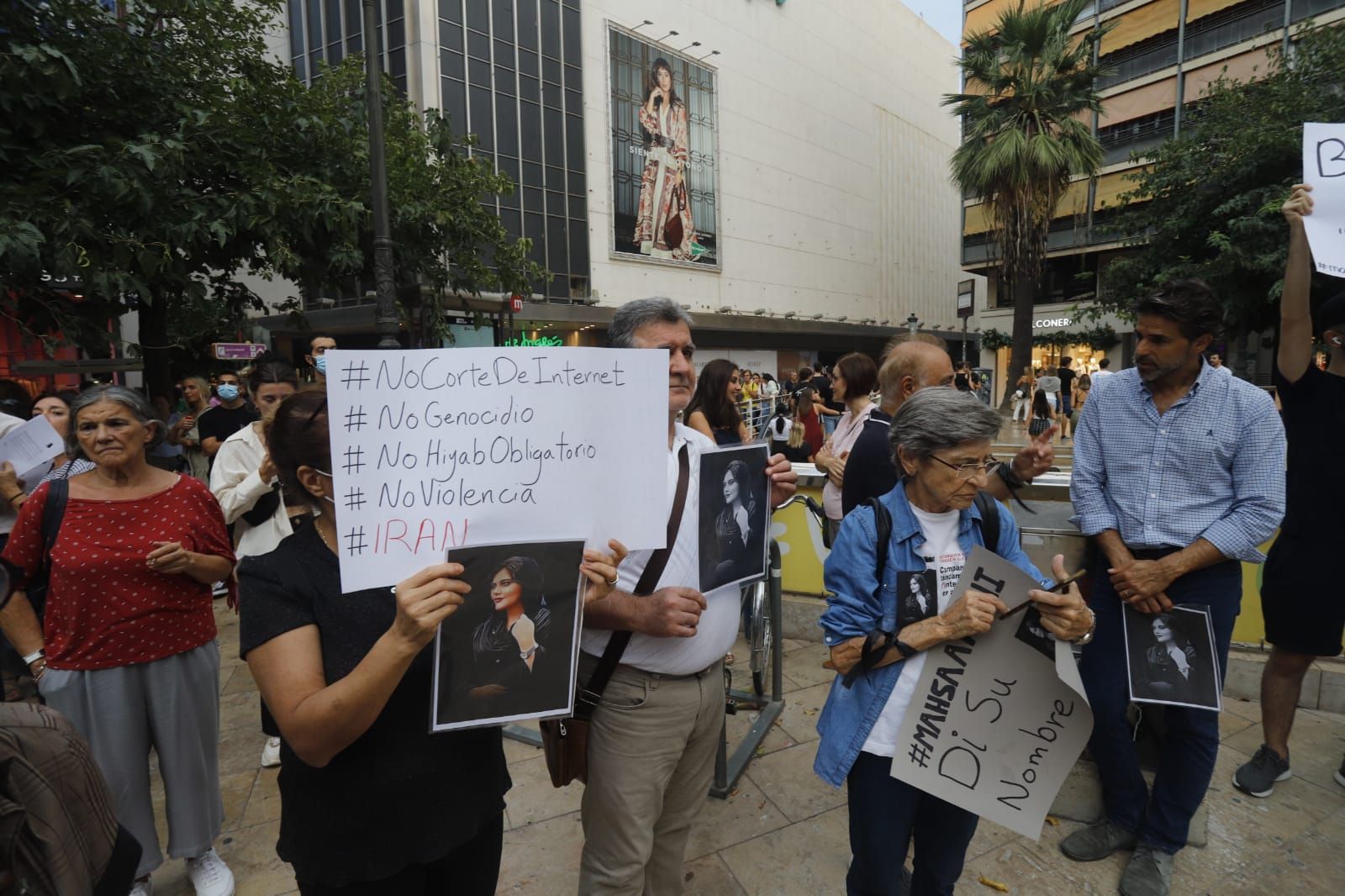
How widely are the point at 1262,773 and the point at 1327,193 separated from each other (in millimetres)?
2486

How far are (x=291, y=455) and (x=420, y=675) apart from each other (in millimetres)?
528

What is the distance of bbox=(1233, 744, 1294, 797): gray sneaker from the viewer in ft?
9.95

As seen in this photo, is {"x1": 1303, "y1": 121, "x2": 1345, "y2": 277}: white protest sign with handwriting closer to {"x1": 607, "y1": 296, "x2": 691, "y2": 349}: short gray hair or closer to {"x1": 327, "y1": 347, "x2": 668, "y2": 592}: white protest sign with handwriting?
{"x1": 607, "y1": 296, "x2": 691, "y2": 349}: short gray hair

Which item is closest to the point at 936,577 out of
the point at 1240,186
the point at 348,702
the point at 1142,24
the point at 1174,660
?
the point at 1174,660

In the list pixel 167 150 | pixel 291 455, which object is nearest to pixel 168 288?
pixel 167 150

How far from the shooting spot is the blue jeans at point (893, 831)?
6.08 feet

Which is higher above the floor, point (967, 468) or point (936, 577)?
point (967, 468)

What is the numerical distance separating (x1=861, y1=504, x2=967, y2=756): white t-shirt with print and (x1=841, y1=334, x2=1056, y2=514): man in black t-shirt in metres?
0.74

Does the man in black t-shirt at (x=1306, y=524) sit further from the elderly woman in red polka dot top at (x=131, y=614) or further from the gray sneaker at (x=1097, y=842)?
the elderly woman in red polka dot top at (x=131, y=614)

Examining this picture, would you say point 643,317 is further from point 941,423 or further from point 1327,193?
point 1327,193

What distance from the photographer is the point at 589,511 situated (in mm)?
1447

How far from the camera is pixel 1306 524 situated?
9.27ft

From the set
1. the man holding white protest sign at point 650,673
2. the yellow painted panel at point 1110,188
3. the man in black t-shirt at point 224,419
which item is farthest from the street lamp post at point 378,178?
the yellow painted panel at point 1110,188

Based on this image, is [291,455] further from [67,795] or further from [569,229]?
Result: [569,229]
